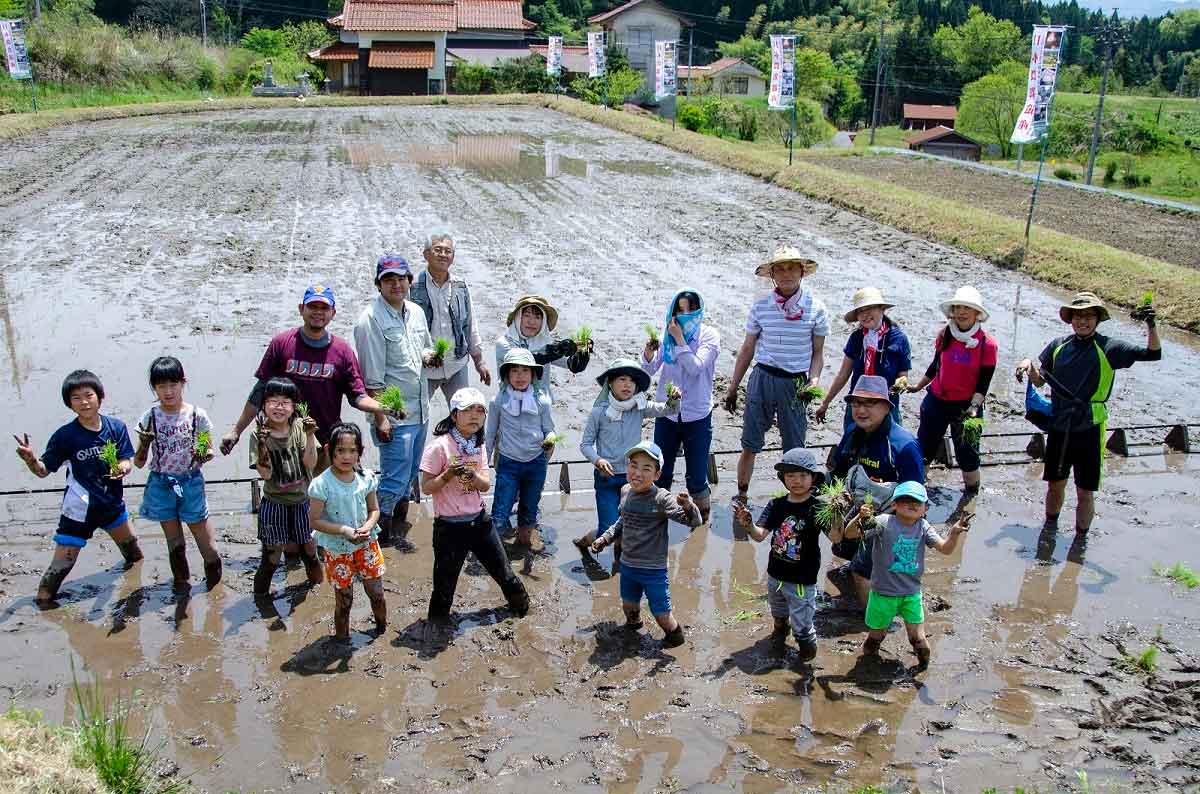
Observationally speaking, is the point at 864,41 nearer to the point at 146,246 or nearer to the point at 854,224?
the point at 854,224

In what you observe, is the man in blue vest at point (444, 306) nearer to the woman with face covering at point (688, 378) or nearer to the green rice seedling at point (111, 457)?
the woman with face covering at point (688, 378)

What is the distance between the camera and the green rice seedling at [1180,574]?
650 centimetres

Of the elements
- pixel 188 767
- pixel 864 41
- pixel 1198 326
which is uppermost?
pixel 864 41

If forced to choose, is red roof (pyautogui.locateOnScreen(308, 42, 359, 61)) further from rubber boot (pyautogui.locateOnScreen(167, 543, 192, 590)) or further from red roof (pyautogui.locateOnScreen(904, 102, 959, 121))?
rubber boot (pyautogui.locateOnScreen(167, 543, 192, 590))

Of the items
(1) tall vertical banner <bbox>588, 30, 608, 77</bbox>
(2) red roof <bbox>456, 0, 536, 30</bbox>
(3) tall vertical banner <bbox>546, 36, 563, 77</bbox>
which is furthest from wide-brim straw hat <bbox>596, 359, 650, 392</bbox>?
(2) red roof <bbox>456, 0, 536, 30</bbox>

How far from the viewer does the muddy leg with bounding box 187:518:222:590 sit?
626cm

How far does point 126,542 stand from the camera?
21.2 ft

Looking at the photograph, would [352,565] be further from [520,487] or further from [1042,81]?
[1042,81]

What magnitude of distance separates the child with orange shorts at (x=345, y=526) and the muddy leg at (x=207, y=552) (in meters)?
1.00

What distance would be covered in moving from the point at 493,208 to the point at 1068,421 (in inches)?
572

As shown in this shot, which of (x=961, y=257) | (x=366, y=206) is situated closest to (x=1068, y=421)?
(x=961, y=257)

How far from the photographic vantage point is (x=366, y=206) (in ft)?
65.0

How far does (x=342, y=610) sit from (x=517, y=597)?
103 centimetres

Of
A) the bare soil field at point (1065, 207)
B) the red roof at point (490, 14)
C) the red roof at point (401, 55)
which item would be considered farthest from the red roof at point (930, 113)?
the bare soil field at point (1065, 207)
